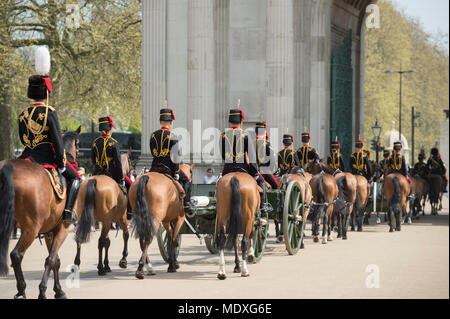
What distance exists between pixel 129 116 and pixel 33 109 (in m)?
30.1

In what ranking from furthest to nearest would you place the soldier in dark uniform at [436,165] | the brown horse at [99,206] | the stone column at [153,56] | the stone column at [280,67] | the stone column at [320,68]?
the soldier in dark uniform at [436,165]
the stone column at [320,68]
the stone column at [153,56]
the stone column at [280,67]
the brown horse at [99,206]

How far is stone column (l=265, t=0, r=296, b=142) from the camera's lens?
86.1ft

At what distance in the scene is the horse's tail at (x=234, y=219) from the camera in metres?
12.6

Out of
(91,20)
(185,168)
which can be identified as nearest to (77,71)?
(91,20)

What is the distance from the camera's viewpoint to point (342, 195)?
2084 cm

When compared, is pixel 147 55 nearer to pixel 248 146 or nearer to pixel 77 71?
pixel 77 71

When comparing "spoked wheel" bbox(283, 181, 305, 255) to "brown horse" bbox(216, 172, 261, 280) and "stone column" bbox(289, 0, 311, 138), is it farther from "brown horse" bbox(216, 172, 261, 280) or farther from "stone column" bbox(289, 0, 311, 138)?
"stone column" bbox(289, 0, 311, 138)

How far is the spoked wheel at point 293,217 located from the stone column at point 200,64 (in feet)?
33.3

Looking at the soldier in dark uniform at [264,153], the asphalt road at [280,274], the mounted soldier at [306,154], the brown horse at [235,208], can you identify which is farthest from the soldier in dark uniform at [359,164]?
the brown horse at [235,208]

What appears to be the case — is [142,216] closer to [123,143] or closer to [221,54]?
[221,54]

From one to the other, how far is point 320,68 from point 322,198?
12.5 meters

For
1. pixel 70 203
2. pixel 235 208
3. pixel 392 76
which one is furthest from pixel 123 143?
pixel 70 203

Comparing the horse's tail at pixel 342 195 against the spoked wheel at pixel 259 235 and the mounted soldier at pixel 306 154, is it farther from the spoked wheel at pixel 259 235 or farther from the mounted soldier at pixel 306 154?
the spoked wheel at pixel 259 235
